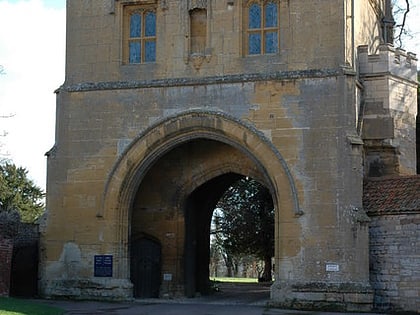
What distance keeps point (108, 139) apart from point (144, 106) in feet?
4.74

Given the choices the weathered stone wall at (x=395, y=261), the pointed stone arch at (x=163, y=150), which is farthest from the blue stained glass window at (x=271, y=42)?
the weathered stone wall at (x=395, y=261)

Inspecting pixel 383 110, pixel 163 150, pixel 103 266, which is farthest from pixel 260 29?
pixel 103 266

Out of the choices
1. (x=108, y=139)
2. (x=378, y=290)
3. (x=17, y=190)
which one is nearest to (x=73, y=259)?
(x=108, y=139)

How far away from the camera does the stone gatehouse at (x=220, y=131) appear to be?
22.9m

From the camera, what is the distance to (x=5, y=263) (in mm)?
22953

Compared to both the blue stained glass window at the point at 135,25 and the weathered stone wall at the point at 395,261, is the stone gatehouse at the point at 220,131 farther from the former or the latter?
the weathered stone wall at the point at 395,261

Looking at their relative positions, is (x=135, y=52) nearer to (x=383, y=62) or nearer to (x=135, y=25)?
(x=135, y=25)

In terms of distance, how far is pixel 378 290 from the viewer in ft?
73.9

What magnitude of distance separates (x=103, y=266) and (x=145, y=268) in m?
2.47

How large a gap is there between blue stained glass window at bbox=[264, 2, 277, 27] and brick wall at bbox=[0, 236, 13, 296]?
9486 mm

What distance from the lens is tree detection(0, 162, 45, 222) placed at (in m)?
54.0

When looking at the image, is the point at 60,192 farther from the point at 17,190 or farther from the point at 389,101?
the point at 17,190

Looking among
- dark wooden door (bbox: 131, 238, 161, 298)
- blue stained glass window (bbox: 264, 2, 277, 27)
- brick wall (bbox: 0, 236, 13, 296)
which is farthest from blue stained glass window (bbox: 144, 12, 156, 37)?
brick wall (bbox: 0, 236, 13, 296)

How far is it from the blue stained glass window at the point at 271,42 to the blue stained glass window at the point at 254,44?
0.21 meters
